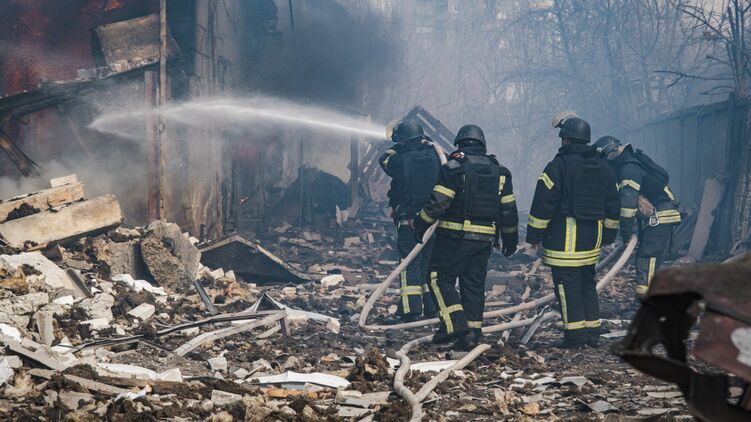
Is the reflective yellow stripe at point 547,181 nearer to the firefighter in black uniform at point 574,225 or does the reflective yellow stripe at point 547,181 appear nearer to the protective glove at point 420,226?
the firefighter in black uniform at point 574,225

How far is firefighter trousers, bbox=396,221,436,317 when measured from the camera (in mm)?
8180

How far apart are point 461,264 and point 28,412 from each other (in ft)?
12.1

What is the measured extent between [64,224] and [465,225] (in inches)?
161

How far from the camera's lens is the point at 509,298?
9336mm

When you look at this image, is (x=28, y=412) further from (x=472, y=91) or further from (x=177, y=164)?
(x=472, y=91)

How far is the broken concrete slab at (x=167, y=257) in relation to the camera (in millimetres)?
8375

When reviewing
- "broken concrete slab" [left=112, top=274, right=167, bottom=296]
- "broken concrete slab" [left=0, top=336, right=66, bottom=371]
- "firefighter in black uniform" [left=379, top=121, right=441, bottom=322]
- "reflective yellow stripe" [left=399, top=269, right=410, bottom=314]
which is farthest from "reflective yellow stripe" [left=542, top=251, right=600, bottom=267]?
"broken concrete slab" [left=0, top=336, right=66, bottom=371]

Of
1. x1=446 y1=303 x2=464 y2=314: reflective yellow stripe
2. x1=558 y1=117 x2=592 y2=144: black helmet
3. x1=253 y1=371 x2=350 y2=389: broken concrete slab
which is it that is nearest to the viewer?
x1=253 y1=371 x2=350 y2=389: broken concrete slab

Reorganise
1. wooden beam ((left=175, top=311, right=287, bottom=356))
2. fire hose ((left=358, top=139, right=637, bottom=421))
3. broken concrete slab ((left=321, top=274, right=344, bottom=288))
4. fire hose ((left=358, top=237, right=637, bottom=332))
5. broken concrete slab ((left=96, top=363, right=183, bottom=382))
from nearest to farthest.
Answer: fire hose ((left=358, top=139, right=637, bottom=421)) → broken concrete slab ((left=96, top=363, right=183, bottom=382)) → wooden beam ((left=175, top=311, right=287, bottom=356)) → fire hose ((left=358, top=237, right=637, bottom=332)) → broken concrete slab ((left=321, top=274, right=344, bottom=288))

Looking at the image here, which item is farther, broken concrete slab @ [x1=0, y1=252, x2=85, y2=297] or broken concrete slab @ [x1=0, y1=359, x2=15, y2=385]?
broken concrete slab @ [x1=0, y1=252, x2=85, y2=297]

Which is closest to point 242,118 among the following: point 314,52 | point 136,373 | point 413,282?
point 314,52

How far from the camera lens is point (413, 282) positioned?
8273mm

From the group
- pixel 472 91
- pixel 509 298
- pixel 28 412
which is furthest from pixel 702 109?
pixel 472 91

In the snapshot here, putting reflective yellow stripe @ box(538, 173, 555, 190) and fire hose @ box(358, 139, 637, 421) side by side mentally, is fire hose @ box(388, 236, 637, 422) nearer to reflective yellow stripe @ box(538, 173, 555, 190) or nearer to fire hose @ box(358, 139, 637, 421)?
fire hose @ box(358, 139, 637, 421)
